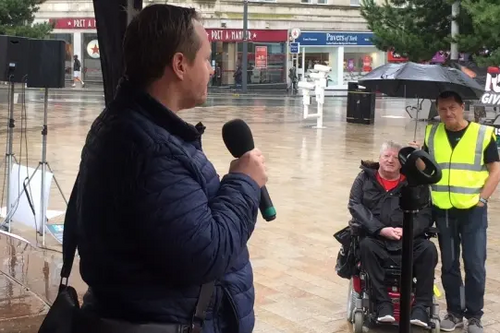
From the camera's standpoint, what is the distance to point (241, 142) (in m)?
2.12

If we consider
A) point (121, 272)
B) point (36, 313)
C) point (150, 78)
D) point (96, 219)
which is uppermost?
point (150, 78)

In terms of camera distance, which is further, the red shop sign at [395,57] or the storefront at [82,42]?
the storefront at [82,42]

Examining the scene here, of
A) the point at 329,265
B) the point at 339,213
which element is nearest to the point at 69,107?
the point at 339,213

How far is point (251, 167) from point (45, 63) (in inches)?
224

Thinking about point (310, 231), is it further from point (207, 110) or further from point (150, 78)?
point (207, 110)

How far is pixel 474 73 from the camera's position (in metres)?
16.7

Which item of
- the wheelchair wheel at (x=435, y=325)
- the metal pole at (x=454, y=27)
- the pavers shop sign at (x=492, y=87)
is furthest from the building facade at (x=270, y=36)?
the wheelchair wheel at (x=435, y=325)

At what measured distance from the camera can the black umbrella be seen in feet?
18.0

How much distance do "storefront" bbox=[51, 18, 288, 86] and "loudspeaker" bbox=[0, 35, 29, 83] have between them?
36.3m

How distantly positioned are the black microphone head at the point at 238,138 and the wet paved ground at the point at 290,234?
3.18 metres

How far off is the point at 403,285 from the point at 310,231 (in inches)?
216

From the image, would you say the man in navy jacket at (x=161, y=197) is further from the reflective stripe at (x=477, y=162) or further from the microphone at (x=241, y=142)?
the reflective stripe at (x=477, y=162)

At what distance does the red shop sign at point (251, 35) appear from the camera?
43656 millimetres

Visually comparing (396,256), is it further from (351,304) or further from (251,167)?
(251,167)
